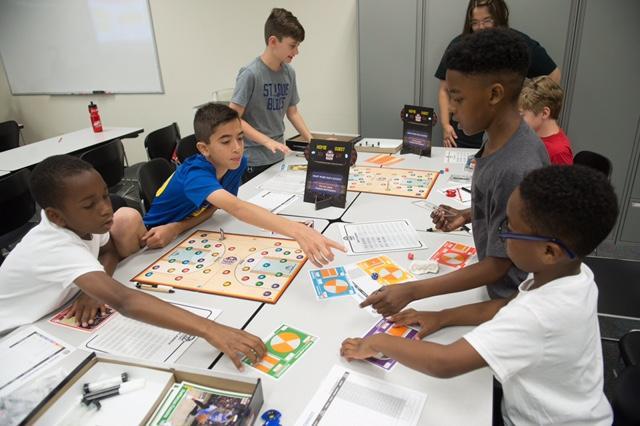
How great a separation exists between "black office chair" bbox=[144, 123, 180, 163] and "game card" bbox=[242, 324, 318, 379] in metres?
2.66

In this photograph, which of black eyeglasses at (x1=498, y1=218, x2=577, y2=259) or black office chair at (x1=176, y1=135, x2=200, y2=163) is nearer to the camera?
black eyeglasses at (x1=498, y1=218, x2=577, y2=259)

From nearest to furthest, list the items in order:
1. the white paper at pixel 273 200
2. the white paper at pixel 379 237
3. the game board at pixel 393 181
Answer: the white paper at pixel 379 237 → the white paper at pixel 273 200 → the game board at pixel 393 181

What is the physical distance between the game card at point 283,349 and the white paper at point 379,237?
52 centimetres

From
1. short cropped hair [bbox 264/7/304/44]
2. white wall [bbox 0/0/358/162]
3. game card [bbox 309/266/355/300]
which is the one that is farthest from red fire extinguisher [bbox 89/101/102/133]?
game card [bbox 309/266/355/300]

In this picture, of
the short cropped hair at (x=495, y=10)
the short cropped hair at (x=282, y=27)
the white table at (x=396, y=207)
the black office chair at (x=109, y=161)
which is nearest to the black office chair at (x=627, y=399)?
the white table at (x=396, y=207)

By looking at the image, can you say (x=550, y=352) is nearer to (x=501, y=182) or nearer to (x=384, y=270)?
(x=501, y=182)

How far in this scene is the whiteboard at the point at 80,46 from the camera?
15.5ft

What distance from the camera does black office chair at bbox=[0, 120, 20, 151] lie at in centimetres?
454

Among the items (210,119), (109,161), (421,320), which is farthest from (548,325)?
(109,161)

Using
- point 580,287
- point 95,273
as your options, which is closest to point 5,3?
point 95,273

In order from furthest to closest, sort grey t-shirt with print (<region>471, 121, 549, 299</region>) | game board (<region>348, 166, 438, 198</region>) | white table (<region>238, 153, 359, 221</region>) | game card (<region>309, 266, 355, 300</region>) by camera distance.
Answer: game board (<region>348, 166, 438, 198</region>), white table (<region>238, 153, 359, 221</region>), game card (<region>309, 266, 355, 300</region>), grey t-shirt with print (<region>471, 121, 549, 299</region>)

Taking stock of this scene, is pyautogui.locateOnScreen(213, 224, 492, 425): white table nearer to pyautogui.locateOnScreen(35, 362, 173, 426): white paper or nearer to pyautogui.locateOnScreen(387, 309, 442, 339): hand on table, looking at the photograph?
pyautogui.locateOnScreen(387, 309, 442, 339): hand on table

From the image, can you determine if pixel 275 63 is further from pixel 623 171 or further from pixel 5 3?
pixel 5 3

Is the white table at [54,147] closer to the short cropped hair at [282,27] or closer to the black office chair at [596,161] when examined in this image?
the short cropped hair at [282,27]
